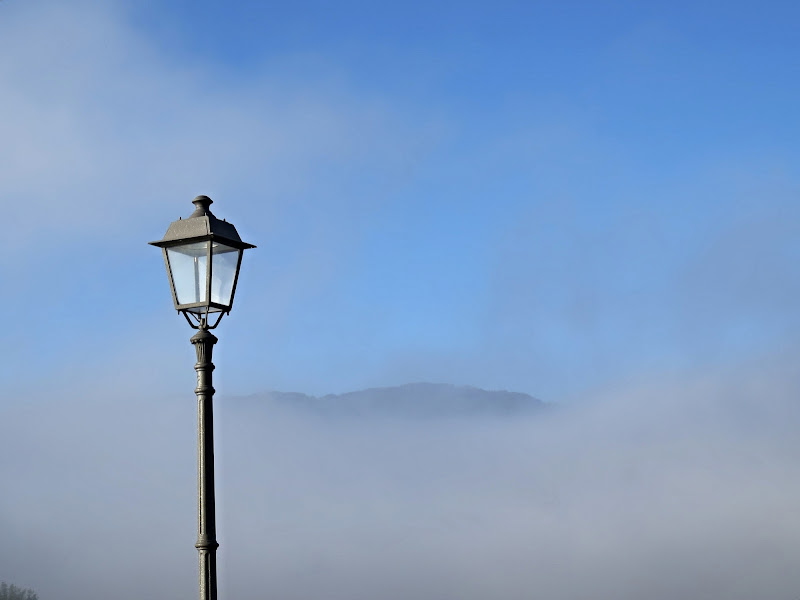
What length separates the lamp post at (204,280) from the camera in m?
16.6

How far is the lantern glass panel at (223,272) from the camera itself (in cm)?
1664

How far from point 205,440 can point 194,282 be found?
4.72 ft

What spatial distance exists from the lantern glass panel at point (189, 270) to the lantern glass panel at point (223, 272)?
82 millimetres

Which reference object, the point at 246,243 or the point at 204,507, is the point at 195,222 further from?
the point at 204,507

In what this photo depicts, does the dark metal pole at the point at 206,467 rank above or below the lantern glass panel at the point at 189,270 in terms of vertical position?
below

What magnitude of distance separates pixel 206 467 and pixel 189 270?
1801 mm

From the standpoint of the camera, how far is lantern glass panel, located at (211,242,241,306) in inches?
655

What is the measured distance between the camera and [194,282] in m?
16.7

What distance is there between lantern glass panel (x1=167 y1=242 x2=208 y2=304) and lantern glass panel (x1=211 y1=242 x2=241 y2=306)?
0.27 feet

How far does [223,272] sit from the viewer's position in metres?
16.7

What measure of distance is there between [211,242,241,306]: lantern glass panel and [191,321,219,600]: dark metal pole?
0.32 meters

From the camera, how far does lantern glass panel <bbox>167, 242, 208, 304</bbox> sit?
54.6 ft

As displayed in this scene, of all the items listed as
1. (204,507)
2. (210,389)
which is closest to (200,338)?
(210,389)

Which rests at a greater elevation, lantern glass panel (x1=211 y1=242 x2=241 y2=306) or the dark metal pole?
lantern glass panel (x1=211 y1=242 x2=241 y2=306)
